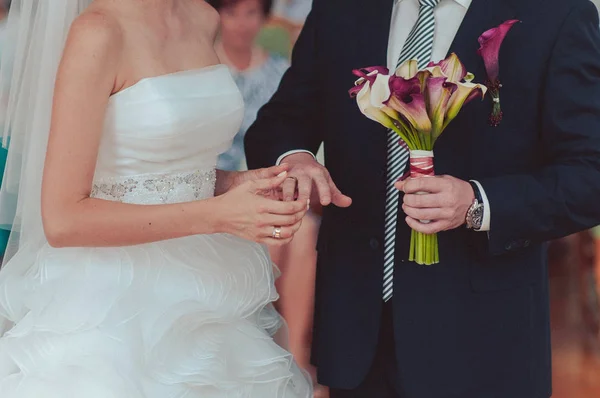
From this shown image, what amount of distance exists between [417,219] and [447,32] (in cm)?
50

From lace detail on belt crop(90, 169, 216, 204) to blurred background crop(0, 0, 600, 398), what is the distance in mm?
1080

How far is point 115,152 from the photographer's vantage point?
70.5 inches

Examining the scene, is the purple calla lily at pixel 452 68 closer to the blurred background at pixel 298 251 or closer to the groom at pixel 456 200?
the groom at pixel 456 200

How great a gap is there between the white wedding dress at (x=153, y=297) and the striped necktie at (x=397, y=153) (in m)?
0.31

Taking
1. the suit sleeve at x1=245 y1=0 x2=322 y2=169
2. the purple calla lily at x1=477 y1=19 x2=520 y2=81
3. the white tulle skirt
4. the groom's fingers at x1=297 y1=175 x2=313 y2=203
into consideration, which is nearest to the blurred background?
the suit sleeve at x1=245 y1=0 x2=322 y2=169

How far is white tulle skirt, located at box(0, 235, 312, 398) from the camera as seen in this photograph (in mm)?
1639

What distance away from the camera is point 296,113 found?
2215mm

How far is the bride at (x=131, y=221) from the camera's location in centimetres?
164

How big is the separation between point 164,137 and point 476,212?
734 millimetres

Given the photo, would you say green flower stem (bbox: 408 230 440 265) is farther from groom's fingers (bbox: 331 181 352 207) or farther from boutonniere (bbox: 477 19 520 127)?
boutonniere (bbox: 477 19 520 127)

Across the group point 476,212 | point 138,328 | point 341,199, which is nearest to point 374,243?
point 341,199

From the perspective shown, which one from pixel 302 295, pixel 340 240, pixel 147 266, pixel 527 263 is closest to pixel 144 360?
pixel 147 266

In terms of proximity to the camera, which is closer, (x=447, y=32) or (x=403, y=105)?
(x=403, y=105)

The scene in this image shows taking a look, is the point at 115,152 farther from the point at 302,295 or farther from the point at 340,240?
the point at 302,295
